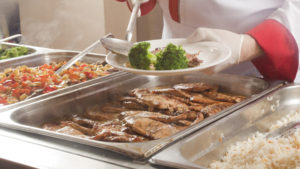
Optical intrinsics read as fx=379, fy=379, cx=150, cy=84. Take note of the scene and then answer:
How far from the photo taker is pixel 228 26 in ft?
7.02

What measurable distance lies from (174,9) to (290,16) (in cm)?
67

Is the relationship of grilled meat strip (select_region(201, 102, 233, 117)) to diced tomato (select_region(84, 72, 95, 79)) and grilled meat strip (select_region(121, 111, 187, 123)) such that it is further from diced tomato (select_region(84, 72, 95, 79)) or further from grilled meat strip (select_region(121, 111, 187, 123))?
diced tomato (select_region(84, 72, 95, 79))

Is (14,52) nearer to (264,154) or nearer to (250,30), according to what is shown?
(250,30)

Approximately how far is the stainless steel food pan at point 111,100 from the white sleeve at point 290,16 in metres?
0.29

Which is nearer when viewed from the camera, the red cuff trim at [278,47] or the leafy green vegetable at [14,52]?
the red cuff trim at [278,47]

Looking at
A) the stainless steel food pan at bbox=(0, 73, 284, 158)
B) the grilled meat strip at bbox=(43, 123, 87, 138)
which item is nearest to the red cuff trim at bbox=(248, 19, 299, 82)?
the stainless steel food pan at bbox=(0, 73, 284, 158)

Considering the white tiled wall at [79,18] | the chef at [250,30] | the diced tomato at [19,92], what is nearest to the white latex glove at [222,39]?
the chef at [250,30]

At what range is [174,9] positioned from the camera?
222 cm

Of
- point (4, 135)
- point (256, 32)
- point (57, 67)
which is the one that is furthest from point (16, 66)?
point (256, 32)

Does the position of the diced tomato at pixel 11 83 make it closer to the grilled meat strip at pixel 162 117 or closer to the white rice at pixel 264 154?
the grilled meat strip at pixel 162 117

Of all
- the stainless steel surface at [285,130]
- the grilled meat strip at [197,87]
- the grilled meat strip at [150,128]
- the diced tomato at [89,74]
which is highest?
the grilled meat strip at [150,128]

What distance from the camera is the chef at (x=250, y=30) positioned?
1730mm

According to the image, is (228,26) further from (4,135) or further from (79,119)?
(4,135)

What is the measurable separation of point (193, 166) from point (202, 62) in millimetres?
617
